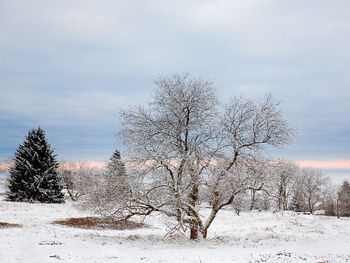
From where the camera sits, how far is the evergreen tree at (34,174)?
47031 millimetres

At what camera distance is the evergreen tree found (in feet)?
154

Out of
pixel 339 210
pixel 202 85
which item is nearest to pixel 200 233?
pixel 202 85

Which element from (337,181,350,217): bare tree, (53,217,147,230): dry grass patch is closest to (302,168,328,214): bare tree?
(337,181,350,217): bare tree

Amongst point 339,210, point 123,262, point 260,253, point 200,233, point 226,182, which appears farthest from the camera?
point 339,210

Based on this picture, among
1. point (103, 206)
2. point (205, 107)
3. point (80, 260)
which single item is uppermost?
point (205, 107)

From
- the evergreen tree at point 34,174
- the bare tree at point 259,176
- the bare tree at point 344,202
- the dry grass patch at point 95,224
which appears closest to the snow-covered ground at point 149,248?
the dry grass patch at point 95,224

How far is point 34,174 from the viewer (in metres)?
47.5

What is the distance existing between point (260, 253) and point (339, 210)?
72590 millimetres

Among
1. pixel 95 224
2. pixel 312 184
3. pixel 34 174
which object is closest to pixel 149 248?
pixel 95 224

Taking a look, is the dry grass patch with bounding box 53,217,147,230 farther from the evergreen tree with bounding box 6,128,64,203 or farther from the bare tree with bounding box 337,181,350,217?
the bare tree with bounding box 337,181,350,217

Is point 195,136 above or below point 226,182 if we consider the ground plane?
above

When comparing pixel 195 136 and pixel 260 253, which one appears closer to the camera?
pixel 260 253

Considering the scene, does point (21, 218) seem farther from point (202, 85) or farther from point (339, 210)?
point (339, 210)

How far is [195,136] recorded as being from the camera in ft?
76.7
